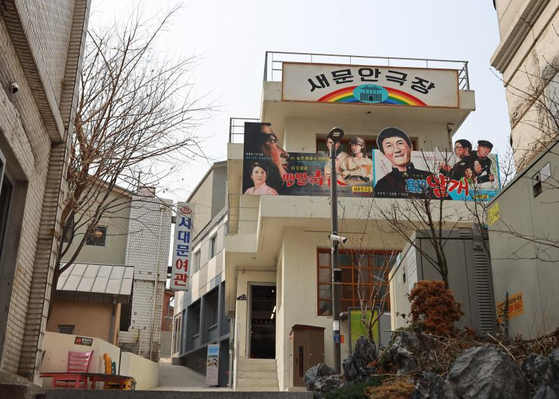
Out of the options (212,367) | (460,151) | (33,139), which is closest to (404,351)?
(33,139)

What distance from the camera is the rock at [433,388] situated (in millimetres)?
6266

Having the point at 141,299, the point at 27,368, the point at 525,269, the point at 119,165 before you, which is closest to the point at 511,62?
the point at 525,269

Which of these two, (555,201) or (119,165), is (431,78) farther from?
(555,201)

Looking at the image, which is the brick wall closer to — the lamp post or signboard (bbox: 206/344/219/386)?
the lamp post

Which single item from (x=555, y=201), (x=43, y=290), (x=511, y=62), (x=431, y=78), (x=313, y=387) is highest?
(x=431, y=78)

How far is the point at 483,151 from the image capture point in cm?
2152

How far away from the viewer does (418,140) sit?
937 inches

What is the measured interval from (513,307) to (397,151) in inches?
514

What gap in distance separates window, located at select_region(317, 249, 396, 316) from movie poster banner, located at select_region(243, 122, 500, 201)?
7.62 feet

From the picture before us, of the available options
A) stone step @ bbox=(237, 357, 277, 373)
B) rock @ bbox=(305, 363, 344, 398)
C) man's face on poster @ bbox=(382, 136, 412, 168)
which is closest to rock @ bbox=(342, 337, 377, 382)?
rock @ bbox=(305, 363, 344, 398)

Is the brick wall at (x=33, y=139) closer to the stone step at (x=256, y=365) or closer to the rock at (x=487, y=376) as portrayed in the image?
the rock at (x=487, y=376)

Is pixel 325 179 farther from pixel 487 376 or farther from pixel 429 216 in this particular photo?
pixel 487 376

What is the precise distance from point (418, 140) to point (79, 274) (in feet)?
44.1

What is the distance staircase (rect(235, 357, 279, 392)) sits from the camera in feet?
71.3
